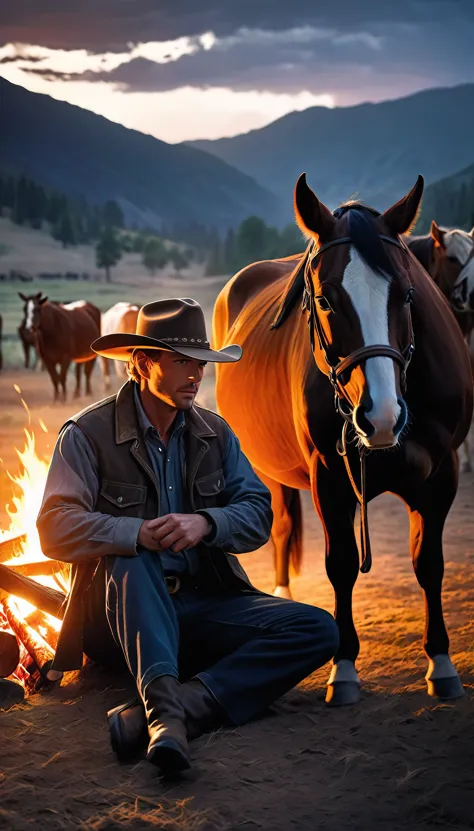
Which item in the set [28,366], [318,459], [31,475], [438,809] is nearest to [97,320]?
[28,366]

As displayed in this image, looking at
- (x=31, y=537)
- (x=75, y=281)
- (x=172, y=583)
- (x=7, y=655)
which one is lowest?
(x=7, y=655)

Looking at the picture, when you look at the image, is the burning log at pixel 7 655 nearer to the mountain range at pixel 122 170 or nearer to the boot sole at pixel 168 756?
the boot sole at pixel 168 756

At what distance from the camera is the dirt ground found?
2.48m

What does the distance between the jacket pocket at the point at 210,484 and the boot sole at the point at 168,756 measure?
96 centimetres

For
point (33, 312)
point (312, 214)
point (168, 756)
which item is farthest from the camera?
point (33, 312)

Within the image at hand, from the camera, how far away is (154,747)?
2619 millimetres

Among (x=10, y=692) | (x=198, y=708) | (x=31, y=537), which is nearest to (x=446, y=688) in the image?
(x=198, y=708)

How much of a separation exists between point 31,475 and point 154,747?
7.99 feet

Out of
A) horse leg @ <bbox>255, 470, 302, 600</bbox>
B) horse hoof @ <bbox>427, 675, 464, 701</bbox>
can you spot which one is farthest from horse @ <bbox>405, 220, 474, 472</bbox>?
horse hoof @ <bbox>427, 675, 464, 701</bbox>

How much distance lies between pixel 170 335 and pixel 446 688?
167cm

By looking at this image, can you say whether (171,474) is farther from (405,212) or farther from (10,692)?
(405,212)

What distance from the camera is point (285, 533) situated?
5.01 metres

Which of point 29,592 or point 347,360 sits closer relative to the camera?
point 347,360

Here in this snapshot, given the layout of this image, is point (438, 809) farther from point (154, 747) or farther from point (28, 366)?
point (28, 366)
